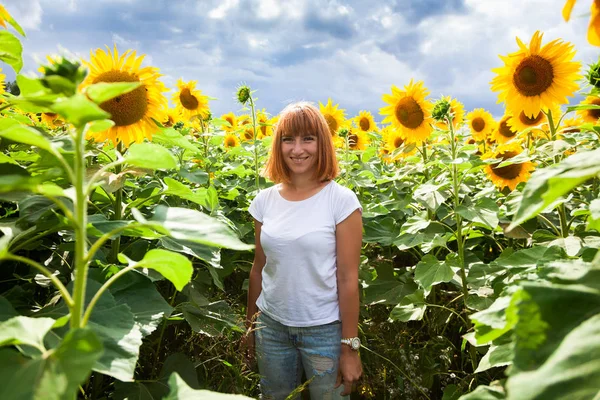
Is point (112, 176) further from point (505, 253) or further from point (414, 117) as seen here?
point (414, 117)

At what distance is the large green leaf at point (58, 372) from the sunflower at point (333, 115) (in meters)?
4.76

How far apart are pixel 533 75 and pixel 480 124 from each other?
2.49m

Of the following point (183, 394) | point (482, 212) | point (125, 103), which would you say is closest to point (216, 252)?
point (125, 103)

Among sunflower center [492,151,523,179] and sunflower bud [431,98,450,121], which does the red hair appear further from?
sunflower center [492,151,523,179]

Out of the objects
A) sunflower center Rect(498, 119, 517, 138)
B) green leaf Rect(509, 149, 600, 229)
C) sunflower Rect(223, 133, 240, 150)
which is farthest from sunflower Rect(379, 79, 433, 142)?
green leaf Rect(509, 149, 600, 229)

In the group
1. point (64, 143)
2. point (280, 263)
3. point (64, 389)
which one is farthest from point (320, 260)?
point (64, 389)

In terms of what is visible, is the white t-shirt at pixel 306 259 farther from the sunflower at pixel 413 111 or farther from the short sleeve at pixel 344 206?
the sunflower at pixel 413 111

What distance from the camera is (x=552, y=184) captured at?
718 millimetres

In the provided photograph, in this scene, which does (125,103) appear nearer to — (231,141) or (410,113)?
(410,113)

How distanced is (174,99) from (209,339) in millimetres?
3674

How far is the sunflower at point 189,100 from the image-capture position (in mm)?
5379

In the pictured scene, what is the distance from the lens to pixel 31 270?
2023mm

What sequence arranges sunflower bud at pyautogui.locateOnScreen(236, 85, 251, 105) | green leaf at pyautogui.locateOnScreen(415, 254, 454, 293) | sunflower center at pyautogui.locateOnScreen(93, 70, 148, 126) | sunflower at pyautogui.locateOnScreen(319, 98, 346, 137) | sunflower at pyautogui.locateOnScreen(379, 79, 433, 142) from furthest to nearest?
1. sunflower at pyautogui.locateOnScreen(319, 98, 346, 137)
2. sunflower bud at pyautogui.locateOnScreen(236, 85, 251, 105)
3. sunflower at pyautogui.locateOnScreen(379, 79, 433, 142)
4. green leaf at pyautogui.locateOnScreen(415, 254, 454, 293)
5. sunflower center at pyautogui.locateOnScreen(93, 70, 148, 126)

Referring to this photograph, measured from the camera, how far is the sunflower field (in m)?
0.70
